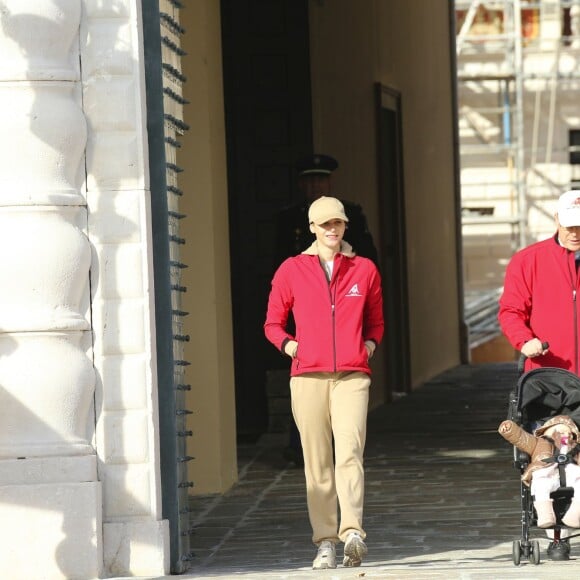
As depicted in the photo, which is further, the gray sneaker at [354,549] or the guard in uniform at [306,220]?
the guard in uniform at [306,220]

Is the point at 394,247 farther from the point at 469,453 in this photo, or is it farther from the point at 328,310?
the point at 328,310

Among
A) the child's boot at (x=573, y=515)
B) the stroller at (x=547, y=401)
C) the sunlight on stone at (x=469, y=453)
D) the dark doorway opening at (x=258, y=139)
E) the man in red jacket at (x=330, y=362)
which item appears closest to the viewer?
the child's boot at (x=573, y=515)

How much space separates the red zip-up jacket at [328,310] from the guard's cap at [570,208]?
0.99 m

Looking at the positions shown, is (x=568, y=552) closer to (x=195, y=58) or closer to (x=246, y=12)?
(x=195, y=58)

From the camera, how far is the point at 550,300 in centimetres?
841

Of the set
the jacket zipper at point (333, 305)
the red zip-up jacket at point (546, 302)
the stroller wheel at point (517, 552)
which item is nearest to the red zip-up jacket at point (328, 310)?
the jacket zipper at point (333, 305)

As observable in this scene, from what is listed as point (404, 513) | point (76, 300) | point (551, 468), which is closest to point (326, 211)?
point (76, 300)

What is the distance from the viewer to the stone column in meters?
8.21

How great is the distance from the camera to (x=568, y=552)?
8.44 metres

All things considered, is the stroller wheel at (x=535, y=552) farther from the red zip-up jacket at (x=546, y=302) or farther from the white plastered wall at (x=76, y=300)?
the white plastered wall at (x=76, y=300)

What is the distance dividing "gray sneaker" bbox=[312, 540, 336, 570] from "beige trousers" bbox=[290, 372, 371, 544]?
0.13ft

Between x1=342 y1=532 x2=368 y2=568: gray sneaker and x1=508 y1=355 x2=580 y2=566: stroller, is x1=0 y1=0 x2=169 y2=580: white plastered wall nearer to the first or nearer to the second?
x1=342 y1=532 x2=368 y2=568: gray sneaker

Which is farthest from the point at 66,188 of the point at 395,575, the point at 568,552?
the point at 568,552

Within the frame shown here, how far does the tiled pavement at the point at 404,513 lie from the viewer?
846 cm
